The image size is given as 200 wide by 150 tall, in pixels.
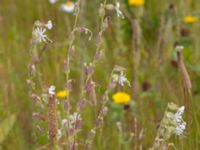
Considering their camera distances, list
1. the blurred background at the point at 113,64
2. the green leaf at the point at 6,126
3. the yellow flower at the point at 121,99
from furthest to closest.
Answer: the yellow flower at the point at 121,99 → the blurred background at the point at 113,64 → the green leaf at the point at 6,126

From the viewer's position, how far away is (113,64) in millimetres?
2803

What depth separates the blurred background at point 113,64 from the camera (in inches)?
83.1

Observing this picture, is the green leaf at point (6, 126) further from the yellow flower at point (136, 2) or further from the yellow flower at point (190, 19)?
the yellow flower at point (190, 19)

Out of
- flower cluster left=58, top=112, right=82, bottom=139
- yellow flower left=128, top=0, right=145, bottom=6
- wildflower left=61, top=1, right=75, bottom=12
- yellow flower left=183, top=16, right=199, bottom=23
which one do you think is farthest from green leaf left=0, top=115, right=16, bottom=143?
wildflower left=61, top=1, right=75, bottom=12

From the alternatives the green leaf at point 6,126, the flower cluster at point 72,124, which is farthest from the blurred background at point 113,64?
the flower cluster at point 72,124

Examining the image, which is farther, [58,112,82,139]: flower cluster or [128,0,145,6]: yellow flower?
[128,0,145,6]: yellow flower

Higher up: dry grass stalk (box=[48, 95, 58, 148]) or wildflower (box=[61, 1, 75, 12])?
wildflower (box=[61, 1, 75, 12])

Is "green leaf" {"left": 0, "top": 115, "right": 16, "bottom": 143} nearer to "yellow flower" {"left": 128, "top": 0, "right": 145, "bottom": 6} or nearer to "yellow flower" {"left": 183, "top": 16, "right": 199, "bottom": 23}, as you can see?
"yellow flower" {"left": 128, "top": 0, "right": 145, "bottom": 6}

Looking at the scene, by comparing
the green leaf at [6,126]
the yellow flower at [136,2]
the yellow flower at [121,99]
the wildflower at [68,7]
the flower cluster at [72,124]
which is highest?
the wildflower at [68,7]

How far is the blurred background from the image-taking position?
211 cm

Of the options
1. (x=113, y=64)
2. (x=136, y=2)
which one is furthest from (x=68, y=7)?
(x=113, y=64)

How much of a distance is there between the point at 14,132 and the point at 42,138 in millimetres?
333

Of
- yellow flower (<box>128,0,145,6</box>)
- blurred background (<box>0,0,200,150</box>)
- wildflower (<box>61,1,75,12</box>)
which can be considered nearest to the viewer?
blurred background (<box>0,0,200,150</box>)

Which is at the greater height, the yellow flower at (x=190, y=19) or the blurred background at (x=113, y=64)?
the yellow flower at (x=190, y=19)
